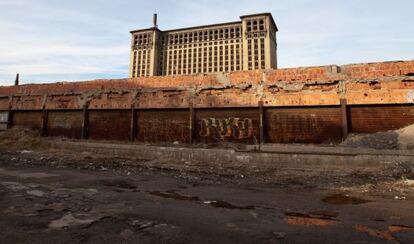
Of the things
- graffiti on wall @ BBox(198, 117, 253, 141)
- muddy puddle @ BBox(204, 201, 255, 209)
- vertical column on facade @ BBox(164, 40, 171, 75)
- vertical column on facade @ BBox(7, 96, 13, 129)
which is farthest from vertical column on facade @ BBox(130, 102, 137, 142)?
vertical column on facade @ BBox(164, 40, 171, 75)

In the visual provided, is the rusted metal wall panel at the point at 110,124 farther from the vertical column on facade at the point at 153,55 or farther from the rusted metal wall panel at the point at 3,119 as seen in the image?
the vertical column on facade at the point at 153,55

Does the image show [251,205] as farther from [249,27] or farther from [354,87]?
[249,27]

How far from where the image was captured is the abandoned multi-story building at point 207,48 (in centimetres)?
6144

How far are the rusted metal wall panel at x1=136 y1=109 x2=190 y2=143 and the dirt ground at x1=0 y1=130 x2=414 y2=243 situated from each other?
4.75 m

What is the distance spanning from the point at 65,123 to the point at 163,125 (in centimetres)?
610

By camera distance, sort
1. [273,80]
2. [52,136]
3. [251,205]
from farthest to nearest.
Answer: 1. [52,136]
2. [273,80]
3. [251,205]

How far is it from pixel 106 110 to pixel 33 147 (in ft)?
12.6

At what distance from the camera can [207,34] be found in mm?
67375

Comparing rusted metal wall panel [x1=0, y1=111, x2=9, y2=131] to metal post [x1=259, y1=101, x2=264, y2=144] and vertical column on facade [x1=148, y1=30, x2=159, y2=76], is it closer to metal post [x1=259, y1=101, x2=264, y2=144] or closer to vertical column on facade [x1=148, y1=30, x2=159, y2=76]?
metal post [x1=259, y1=101, x2=264, y2=144]

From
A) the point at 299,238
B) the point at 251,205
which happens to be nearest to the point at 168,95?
the point at 251,205

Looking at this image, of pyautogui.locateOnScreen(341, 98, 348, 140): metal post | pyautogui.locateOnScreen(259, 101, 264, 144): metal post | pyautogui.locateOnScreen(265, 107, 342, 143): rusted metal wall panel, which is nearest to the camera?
pyautogui.locateOnScreen(341, 98, 348, 140): metal post

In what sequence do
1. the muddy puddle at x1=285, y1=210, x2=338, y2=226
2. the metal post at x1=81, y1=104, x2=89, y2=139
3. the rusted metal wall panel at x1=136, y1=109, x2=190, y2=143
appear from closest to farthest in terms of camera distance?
the muddy puddle at x1=285, y1=210, x2=338, y2=226 < the rusted metal wall panel at x1=136, y1=109, x2=190, y2=143 < the metal post at x1=81, y1=104, x2=89, y2=139

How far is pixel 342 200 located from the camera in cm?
495

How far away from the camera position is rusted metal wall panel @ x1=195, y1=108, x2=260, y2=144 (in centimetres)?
1158
